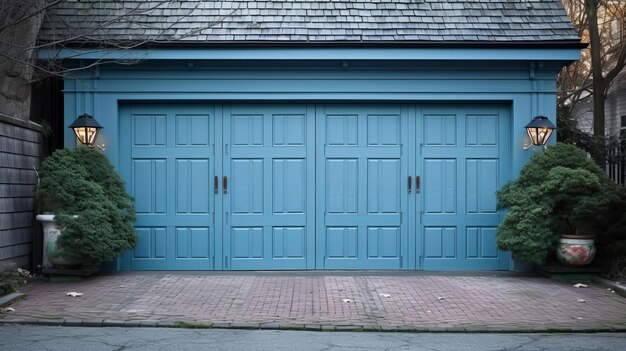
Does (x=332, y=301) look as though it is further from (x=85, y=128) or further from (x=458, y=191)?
(x=85, y=128)

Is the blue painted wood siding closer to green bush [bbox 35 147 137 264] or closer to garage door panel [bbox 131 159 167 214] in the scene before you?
garage door panel [bbox 131 159 167 214]

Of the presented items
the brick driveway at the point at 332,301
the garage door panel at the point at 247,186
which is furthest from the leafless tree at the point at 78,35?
the brick driveway at the point at 332,301

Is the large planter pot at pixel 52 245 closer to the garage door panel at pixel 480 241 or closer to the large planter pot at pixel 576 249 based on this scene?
the garage door panel at pixel 480 241

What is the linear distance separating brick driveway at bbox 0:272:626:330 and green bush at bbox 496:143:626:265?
636mm

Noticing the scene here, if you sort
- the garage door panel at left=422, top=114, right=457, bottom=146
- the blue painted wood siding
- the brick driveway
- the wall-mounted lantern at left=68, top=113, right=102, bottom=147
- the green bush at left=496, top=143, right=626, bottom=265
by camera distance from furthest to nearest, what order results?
the garage door panel at left=422, top=114, right=457, bottom=146, the blue painted wood siding, the wall-mounted lantern at left=68, top=113, right=102, bottom=147, the green bush at left=496, top=143, right=626, bottom=265, the brick driveway

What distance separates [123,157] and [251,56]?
2515 millimetres

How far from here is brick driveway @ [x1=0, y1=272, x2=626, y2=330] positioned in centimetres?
838

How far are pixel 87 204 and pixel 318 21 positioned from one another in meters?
4.36

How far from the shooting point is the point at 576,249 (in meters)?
10.9

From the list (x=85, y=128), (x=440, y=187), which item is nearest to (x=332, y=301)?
(x=440, y=187)

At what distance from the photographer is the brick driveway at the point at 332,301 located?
330 inches

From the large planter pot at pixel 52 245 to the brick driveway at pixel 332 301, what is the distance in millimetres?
300

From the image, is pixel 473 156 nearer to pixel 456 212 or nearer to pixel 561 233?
pixel 456 212

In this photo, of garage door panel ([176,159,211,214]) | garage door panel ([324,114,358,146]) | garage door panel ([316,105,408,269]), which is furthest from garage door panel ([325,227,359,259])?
garage door panel ([176,159,211,214])
